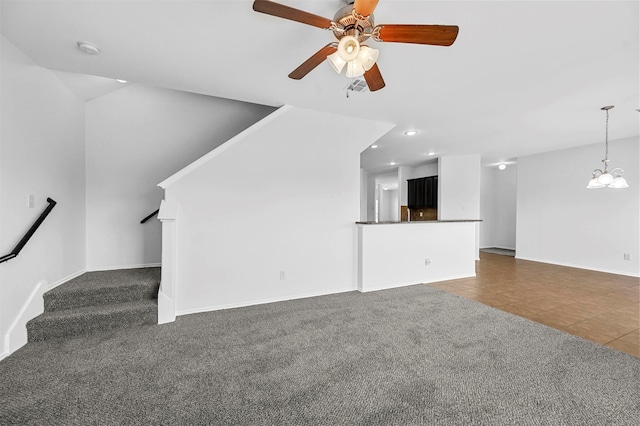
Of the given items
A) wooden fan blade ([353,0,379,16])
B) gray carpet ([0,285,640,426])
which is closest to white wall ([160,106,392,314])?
gray carpet ([0,285,640,426])

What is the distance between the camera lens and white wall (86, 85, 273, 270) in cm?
377

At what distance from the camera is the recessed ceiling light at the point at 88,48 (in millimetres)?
2184

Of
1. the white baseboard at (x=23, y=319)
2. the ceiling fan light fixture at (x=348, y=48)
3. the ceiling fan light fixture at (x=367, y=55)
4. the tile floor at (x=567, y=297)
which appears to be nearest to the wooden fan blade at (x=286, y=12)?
the ceiling fan light fixture at (x=348, y=48)

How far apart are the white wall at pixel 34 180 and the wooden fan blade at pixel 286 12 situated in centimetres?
243

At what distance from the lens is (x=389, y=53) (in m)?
2.30

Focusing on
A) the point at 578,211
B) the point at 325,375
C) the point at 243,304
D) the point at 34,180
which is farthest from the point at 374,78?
the point at 578,211

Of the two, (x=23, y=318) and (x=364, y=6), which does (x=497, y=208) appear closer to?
(x=364, y=6)

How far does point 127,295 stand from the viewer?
308 centimetres

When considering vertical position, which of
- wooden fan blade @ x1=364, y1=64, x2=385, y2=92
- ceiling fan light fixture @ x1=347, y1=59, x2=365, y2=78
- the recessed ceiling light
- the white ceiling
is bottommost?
ceiling fan light fixture @ x1=347, y1=59, x2=365, y2=78

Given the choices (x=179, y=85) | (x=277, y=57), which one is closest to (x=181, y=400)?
(x=277, y=57)

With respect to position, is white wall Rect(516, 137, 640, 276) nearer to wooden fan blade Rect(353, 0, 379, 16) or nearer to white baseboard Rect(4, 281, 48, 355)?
wooden fan blade Rect(353, 0, 379, 16)

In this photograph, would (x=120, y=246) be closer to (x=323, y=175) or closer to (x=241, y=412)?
(x=323, y=175)

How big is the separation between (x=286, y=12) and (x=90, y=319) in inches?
128

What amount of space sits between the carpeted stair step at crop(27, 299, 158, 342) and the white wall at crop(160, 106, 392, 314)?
376 mm
